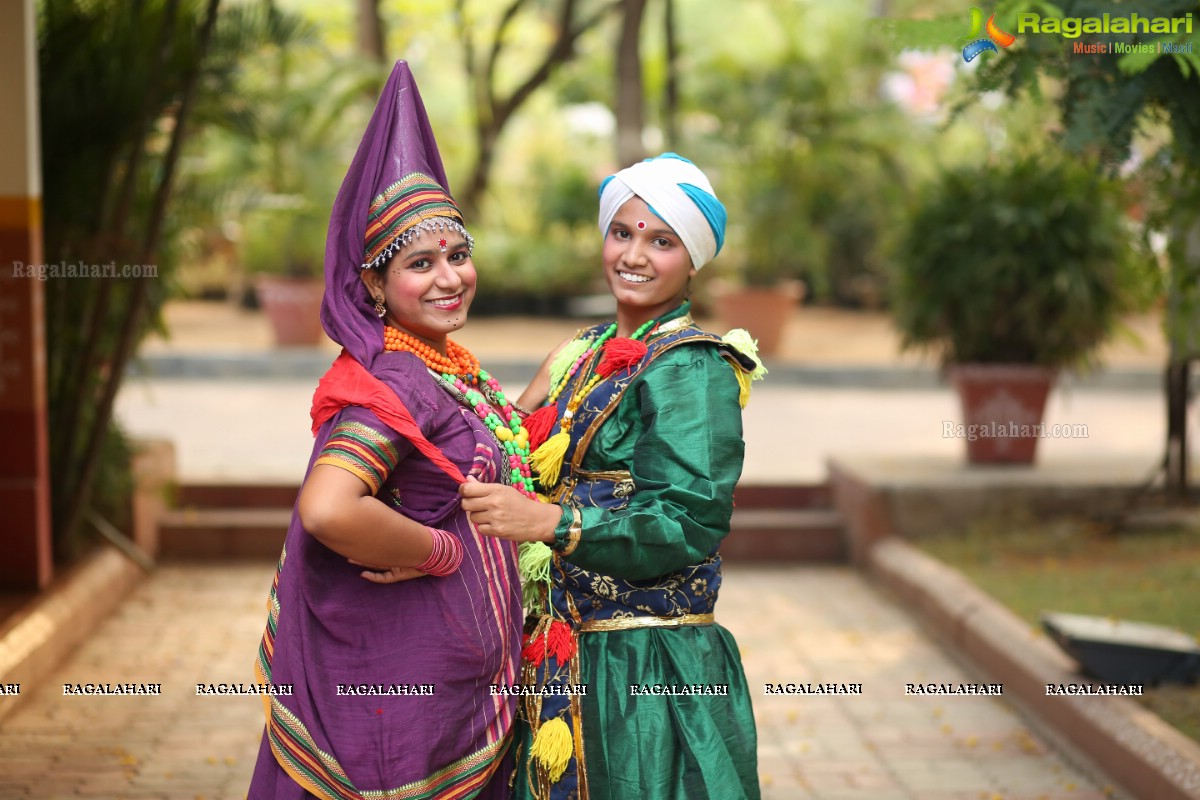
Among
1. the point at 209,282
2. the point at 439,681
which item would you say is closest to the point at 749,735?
the point at 439,681

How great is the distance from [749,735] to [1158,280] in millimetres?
3470

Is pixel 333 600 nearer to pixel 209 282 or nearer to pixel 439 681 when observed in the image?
pixel 439 681

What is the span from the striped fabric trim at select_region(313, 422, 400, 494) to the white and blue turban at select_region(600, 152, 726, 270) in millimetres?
718

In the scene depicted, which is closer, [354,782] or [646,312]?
[354,782]

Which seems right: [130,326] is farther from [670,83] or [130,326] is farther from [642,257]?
[670,83]

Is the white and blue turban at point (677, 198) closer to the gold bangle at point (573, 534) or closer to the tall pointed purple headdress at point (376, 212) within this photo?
the tall pointed purple headdress at point (376, 212)

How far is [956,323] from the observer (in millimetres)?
7652

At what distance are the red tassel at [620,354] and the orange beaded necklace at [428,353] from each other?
0.89 ft

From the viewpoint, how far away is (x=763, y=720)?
4.95 meters

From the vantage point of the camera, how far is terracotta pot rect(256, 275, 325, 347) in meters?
13.7

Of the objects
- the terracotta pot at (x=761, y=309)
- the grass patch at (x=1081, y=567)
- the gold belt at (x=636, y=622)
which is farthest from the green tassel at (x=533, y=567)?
the terracotta pot at (x=761, y=309)

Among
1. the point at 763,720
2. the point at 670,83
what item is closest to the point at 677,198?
the point at 763,720

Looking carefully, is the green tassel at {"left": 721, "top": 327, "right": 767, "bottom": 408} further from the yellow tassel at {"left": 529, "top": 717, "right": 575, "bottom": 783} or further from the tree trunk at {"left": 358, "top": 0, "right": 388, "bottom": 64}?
the tree trunk at {"left": 358, "top": 0, "right": 388, "bottom": 64}

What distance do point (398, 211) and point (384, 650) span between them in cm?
77
